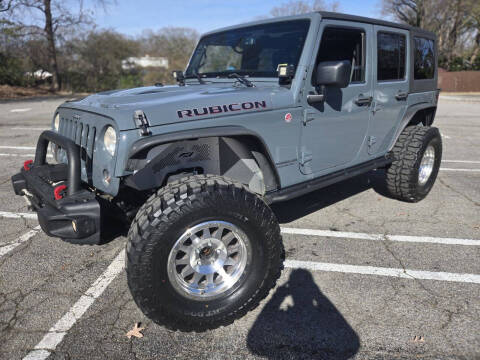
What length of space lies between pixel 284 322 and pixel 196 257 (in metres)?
0.73

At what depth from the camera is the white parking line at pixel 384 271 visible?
2.96 meters

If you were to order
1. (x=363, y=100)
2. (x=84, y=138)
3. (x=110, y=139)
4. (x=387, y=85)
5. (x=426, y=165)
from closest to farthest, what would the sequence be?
(x=110, y=139) < (x=84, y=138) < (x=363, y=100) < (x=387, y=85) < (x=426, y=165)

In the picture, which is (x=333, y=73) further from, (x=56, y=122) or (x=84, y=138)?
(x=56, y=122)

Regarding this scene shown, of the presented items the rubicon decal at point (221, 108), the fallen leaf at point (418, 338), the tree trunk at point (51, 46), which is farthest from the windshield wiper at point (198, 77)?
the tree trunk at point (51, 46)

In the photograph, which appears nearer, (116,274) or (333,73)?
(333,73)

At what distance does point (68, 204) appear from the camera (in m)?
2.29

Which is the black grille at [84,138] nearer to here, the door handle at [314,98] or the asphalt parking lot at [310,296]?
the asphalt parking lot at [310,296]

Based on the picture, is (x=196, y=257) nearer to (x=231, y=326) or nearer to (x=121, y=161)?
(x=231, y=326)

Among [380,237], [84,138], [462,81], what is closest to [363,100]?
[380,237]

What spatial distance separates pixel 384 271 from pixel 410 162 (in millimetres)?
1703

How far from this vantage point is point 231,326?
96.5 inches

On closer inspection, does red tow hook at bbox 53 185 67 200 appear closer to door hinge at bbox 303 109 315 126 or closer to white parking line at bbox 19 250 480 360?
white parking line at bbox 19 250 480 360

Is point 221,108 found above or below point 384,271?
above

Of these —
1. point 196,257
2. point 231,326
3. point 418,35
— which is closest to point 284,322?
point 231,326
